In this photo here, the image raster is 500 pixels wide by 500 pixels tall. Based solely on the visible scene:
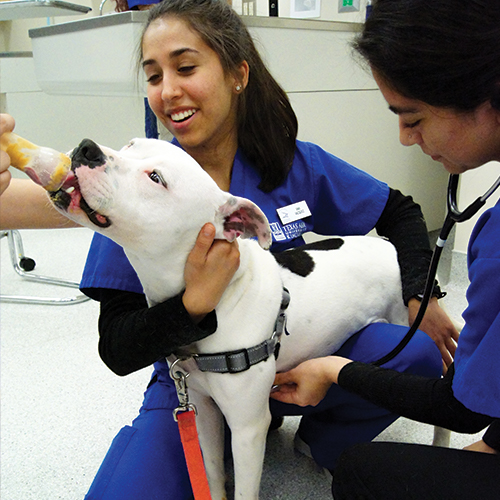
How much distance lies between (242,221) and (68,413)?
3.56ft

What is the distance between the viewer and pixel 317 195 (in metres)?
1.35

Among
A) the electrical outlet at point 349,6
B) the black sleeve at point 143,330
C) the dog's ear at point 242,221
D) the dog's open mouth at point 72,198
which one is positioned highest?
the electrical outlet at point 349,6

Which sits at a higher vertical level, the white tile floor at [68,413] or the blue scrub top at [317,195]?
the blue scrub top at [317,195]

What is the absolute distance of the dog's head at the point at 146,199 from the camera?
0.79 m

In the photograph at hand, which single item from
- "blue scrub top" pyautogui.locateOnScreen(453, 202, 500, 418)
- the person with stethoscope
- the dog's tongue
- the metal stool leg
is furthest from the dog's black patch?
the metal stool leg

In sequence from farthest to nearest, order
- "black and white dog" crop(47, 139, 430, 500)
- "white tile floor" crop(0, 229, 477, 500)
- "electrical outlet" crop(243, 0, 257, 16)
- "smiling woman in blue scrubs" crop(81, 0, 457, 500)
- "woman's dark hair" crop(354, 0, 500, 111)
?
"electrical outlet" crop(243, 0, 257, 16)
"white tile floor" crop(0, 229, 477, 500)
"smiling woman in blue scrubs" crop(81, 0, 457, 500)
"black and white dog" crop(47, 139, 430, 500)
"woman's dark hair" crop(354, 0, 500, 111)

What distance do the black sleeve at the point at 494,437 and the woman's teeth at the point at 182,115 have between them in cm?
89

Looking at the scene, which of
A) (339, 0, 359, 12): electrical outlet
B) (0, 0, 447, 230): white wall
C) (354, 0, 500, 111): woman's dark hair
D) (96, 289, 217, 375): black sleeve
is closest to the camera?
(354, 0, 500, 111): woman's dark hair

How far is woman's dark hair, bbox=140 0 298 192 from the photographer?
1.20 meters

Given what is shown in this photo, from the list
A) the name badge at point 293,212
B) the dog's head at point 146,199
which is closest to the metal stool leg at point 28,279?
the name badge at point 293,212

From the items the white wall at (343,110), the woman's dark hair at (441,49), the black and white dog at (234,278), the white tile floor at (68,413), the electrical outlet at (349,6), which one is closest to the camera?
the woman's dark hair at (441,49)

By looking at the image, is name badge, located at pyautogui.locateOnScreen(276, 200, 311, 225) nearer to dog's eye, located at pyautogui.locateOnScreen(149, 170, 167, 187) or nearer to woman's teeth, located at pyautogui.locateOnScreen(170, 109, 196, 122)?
woman's teeth, located at pyautogui.locateOnScreen(170, 109, 196, 122)

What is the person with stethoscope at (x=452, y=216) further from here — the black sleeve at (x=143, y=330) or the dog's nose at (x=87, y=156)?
the dog's nose at (x=87, y=156)

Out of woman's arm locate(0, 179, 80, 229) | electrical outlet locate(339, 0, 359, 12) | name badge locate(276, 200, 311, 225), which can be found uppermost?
electrical outlet locate(339, 0, 359, 12)
